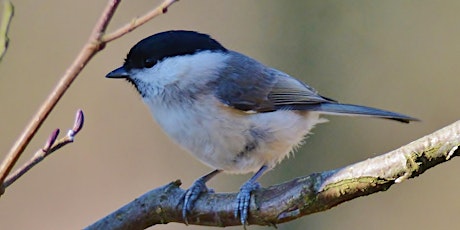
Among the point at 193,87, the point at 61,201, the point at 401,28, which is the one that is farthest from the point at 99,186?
the point at 401,28

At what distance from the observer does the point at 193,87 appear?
2.19m

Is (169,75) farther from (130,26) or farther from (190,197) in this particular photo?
(130,26)

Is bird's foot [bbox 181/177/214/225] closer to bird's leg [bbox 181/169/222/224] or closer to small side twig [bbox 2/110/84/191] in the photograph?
bird's leg [bbox 181/169/222/224]

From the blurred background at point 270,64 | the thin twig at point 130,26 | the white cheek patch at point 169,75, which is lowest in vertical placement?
the blurred background at point 270,64

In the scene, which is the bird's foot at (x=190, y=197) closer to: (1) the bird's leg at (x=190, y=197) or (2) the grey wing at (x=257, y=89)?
(1) the bird's leg at (x=190, y=197)

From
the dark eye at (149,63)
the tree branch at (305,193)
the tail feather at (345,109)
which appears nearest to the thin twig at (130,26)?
the tree branch at (305,193)

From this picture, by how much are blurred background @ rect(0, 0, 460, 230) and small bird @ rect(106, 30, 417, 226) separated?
158cm

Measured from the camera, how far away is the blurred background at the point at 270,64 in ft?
12.6

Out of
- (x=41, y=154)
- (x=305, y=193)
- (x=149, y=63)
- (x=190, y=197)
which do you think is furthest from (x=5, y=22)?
(x=149, y=63)

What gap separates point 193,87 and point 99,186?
5.96 feet

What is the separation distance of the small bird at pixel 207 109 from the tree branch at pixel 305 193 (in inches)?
5.4

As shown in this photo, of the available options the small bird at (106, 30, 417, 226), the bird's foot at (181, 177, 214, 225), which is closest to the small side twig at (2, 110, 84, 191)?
the bird's foot at (181, 177, 214, 225)

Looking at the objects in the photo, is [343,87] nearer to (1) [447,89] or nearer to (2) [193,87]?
(1) [447,89]

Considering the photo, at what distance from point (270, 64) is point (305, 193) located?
2.84 metres
